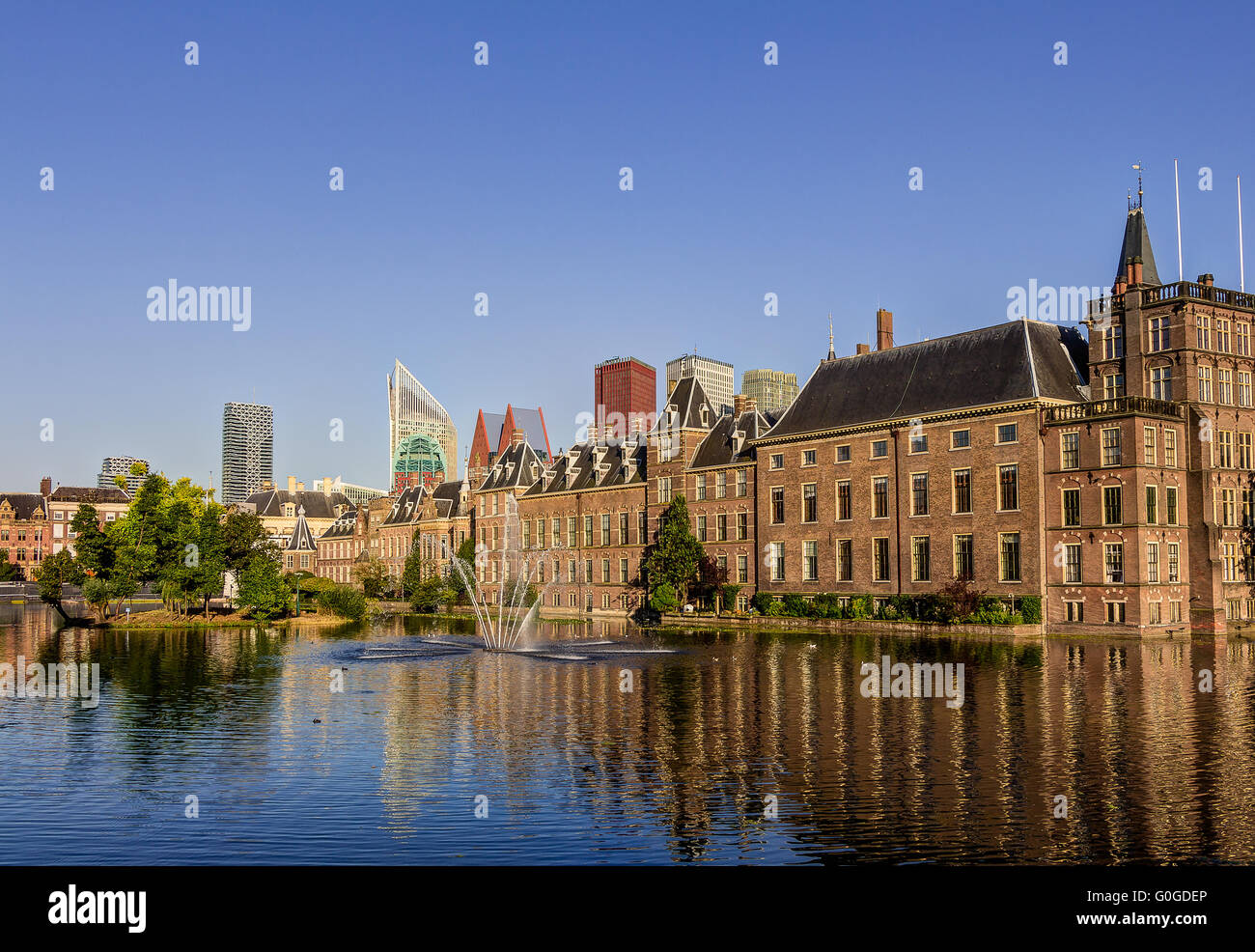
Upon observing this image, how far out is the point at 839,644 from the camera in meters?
57.8

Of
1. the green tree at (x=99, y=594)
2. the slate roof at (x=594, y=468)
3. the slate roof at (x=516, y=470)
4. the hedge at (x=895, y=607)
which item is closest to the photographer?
Result: the hedge at (x=895, y=607)

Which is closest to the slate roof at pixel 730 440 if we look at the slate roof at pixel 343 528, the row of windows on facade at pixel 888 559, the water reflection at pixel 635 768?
the row of windows on facade at pixel 888 559

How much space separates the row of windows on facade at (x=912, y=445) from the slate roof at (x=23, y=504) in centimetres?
14394

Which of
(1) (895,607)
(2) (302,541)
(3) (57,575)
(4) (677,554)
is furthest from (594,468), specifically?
(2) (302,541)

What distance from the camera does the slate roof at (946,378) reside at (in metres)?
64.6

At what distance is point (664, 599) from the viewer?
8325 centimetres

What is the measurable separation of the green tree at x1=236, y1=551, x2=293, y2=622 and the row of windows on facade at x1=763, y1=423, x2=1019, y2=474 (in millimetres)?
39287

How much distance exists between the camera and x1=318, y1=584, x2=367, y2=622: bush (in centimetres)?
9075

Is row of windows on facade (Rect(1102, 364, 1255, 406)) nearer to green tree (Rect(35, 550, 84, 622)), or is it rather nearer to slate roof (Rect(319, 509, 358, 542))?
green tree (Rect(35, 550, 84, 622))

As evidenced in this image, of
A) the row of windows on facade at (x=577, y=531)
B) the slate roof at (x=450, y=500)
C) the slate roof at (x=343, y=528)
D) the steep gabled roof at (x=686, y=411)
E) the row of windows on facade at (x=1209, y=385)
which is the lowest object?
the row of windows on facade at (x=577, y=531)

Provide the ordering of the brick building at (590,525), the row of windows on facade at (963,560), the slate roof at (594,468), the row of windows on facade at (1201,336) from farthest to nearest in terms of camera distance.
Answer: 1. the slate roof at (594,468)
2. the brick building at (590,525)
3. the row of windows on facade at (1201,336)
4. the row of windows on facade at (963,560)

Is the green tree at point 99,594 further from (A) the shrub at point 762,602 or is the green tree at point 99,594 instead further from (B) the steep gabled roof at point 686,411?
(A) the shrub at point 762,602
